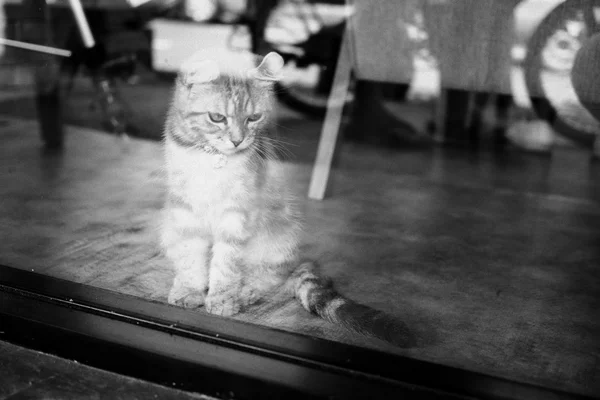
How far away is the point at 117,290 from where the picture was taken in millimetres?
1416

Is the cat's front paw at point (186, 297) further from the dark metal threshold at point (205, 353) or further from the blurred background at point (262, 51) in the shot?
the blurred background at point (262, 51)

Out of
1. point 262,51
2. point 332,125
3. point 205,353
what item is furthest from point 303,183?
point 205,353

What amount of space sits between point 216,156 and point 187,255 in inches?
9.8

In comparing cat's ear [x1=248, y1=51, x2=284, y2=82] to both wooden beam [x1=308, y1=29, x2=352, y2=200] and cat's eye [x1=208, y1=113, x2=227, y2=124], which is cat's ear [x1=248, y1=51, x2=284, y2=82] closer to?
cat's eye [x1=208, y1=113, x2=227, y2=124]

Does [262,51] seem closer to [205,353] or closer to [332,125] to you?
[205,353]

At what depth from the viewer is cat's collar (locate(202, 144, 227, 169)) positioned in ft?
4.50

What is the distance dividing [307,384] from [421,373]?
0.19m

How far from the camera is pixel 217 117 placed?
1.36 metres

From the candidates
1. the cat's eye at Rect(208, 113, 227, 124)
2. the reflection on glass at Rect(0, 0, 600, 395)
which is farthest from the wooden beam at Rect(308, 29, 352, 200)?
the cat's eye at Rect(208, 113, 227, 124)

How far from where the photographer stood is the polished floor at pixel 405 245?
1.36 m

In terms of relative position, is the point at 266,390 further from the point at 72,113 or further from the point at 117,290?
the point at 72,113

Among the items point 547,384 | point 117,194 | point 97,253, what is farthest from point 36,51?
point 547,384

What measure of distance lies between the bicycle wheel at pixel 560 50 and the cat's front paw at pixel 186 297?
1.09m

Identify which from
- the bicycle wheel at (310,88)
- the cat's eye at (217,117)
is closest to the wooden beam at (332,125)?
the bicycle wheel at (310,88)
